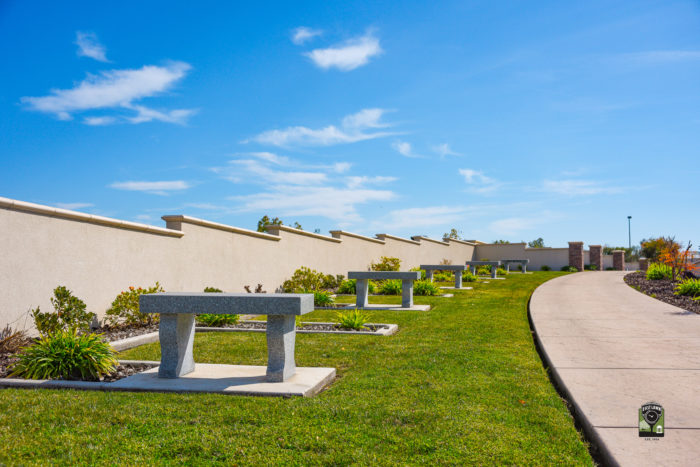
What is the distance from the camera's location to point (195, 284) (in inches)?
499

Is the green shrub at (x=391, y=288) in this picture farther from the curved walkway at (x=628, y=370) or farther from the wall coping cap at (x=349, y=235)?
the curved walkway at (x=628, y=370)

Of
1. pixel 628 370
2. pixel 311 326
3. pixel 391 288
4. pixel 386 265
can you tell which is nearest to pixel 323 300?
pixel 311 326

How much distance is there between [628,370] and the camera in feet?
19.6

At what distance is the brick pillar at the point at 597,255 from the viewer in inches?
1572

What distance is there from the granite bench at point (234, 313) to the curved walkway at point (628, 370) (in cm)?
→ 304

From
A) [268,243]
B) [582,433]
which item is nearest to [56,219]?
[268,243]

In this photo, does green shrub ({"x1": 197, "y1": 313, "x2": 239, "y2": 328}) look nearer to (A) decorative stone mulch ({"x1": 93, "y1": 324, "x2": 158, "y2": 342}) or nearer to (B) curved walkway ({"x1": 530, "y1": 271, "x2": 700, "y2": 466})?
(A) decorative stone mulch ({"x1": 93, "y1": 324, "x2": 158, "y2": 342})

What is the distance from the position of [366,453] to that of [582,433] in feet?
6.49

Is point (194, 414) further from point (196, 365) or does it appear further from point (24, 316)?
point (24, 316)

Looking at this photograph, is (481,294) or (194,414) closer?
(194,414)

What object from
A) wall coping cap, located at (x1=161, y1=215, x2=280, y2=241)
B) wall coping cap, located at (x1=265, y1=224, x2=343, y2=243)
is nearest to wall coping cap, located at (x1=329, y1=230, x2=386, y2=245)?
wall coping cap, located at (x1=265, y1=224, x2=343, y2=243)

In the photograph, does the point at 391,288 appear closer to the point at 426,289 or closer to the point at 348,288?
the point at 426,289

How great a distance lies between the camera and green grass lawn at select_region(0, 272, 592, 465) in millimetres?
3645

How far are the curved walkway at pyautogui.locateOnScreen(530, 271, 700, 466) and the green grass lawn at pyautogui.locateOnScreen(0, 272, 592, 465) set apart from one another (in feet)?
0.95
